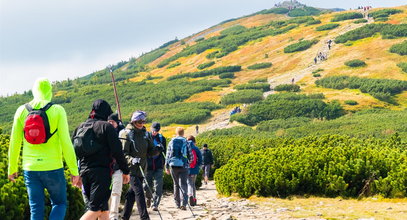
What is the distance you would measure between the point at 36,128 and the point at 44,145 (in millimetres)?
199

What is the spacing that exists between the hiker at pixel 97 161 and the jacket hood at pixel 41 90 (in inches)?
25.7

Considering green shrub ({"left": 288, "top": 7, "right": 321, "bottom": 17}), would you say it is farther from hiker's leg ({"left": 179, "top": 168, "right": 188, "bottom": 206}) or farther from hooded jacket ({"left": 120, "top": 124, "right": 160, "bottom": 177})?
hooded jacket ({"left": 120, "top": 124, "right": 160, "bottom": 177})

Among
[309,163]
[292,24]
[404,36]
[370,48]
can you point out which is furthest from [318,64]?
[309,163]

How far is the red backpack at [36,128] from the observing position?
4.99 metres

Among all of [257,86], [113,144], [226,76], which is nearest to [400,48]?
[257,86]

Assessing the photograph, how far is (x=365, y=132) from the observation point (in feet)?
Answer: 99.7

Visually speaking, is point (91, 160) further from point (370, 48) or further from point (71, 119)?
point (370, 48)

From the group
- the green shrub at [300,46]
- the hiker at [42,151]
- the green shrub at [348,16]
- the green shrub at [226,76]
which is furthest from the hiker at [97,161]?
the green shrub at [348,16]

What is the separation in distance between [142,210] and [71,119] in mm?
60101

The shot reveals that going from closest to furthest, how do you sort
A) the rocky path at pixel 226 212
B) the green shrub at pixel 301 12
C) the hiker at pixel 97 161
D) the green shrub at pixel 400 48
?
1. the hiker at pixel 97 161
2. the rocky path at pixel 226 212
3. the green shrub at pixel 400 48
4. the green shrub at pixel 301 12

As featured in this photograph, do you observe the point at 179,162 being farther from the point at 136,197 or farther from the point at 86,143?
the point at 86,143

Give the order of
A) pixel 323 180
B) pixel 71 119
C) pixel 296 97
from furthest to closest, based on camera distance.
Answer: pixel 71 119 → pixel 296 97 → pixel 323 180

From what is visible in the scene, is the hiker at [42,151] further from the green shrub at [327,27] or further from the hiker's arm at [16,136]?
the green shrub at [327,27]

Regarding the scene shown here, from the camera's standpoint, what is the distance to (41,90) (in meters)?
5.22
